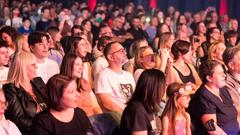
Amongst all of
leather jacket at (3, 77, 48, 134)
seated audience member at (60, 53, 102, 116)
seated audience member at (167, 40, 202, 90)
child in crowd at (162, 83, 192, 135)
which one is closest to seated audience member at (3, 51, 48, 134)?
leather jacket at (3, 77, 48, 134)

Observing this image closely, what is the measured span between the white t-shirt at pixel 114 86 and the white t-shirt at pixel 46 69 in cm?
63

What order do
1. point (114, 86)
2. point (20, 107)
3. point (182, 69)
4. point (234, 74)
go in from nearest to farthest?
1. point (20, 107)
2. point (114, 86)
3. point (234, 74)
4. point (182, 69)

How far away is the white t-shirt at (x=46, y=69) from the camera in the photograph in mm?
6845

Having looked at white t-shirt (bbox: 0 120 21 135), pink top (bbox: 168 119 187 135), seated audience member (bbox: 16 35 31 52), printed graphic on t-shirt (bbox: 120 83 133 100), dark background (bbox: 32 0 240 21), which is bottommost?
pink top (bbox: 168 119 187 135)

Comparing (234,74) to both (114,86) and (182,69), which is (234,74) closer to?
(182,69)

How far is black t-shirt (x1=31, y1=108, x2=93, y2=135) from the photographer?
4574mm

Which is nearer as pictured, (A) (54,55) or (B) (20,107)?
(B) (20,107)

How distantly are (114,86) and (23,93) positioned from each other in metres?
1.31

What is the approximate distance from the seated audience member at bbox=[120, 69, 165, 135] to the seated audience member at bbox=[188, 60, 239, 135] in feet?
3.83

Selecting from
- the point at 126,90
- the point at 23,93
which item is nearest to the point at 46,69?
the point at 126,90

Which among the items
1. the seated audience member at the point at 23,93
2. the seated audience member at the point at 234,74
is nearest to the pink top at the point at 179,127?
the seated audience member at the point at 234,74

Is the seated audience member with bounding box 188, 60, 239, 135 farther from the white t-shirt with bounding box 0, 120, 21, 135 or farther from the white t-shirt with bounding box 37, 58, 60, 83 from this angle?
the white t-shirt with bounding box 0, 120, 21, 135

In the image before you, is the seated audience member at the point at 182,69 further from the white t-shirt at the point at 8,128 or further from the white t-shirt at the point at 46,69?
the white t-shirt at the point at 8,128

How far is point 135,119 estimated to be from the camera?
4.89m
